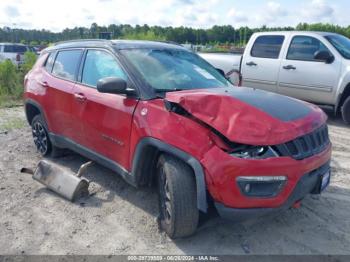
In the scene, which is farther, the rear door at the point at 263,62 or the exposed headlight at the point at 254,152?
the rear door at the point at 263,62

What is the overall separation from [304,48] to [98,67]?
17.3 ft

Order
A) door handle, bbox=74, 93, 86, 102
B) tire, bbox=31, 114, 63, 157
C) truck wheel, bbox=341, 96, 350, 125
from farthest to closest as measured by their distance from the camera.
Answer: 1. truck wheel, bbox=341, 96, 350, 125
2. tire, bbox=31, 114, 63, 157
3. door handle, bbox=74, 93, 86, 102

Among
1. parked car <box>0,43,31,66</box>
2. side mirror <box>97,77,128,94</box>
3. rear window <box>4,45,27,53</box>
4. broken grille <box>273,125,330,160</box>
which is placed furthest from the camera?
rear window <box>4,45,27,53</box>

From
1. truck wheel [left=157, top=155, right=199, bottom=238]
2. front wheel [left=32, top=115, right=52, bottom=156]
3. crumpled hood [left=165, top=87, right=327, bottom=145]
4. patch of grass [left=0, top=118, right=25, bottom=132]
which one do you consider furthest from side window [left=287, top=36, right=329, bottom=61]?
patch of grass [left=0, top=118, right=25, bottom=132]

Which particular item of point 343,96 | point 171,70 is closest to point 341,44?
point 343,96

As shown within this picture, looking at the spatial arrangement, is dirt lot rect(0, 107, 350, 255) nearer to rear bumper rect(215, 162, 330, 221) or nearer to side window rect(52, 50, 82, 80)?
rear bumper rect(215, 162, 330, 221)

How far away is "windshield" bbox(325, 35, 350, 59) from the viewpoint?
7.38 metres

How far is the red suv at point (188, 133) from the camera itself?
9.12ft

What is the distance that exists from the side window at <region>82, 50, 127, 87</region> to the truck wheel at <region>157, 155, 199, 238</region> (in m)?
1.18

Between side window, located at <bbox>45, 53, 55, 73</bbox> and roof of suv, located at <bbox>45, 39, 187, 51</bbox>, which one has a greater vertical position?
roof of suv, located at <bbox>45, 39, 187, 51</bbox>

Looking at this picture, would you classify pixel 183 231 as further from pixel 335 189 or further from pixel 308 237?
pixel 335 189

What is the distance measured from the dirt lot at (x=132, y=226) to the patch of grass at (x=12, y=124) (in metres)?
2.95

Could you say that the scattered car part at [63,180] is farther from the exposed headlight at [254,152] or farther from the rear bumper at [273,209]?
the exposed headlight at [254,152]

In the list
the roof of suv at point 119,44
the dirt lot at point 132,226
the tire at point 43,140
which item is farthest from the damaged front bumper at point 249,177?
the tire at point 43,140
